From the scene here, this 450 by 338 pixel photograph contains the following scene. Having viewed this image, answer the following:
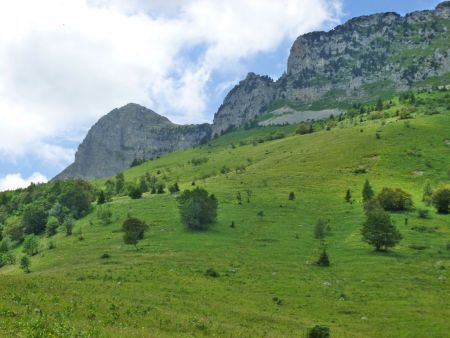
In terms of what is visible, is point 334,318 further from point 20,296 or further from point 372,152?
point 372,152

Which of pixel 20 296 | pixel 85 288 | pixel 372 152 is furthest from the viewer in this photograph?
pixel 372 152

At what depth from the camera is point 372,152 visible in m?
156

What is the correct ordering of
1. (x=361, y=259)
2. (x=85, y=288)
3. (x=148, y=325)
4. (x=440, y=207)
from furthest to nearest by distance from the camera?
(x=440, y=207)
(x=361, y=259)
(x=85, y=288)
(x=148, y=325)

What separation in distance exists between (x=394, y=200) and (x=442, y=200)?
28.2 feet

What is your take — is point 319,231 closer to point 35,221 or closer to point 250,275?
point 250,275

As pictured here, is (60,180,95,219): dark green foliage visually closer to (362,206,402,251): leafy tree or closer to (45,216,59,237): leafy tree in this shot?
(45,216,59,237): leafy tree

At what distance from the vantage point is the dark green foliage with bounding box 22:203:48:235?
435 ft

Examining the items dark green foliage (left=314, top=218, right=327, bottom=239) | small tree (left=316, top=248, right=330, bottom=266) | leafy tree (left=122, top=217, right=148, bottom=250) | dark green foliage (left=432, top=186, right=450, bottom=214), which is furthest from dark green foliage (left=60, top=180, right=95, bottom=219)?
dark green foliage (left=432, top=186, right=450, bottom=214)

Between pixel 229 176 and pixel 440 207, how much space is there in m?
70.2

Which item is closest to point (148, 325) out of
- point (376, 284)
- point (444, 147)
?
point (376, 284)

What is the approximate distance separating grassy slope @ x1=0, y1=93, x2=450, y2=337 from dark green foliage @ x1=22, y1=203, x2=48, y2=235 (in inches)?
699

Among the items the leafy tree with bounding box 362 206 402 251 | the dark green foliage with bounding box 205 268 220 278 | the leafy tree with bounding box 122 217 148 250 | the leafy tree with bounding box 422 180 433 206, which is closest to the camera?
the dark green foliage with bounding box 205 268 220 278

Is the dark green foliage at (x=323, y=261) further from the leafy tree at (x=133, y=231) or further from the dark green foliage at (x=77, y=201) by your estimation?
the dark green foliage at (x=77, y=201)

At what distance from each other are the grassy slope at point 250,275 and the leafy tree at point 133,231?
65.8 inches
